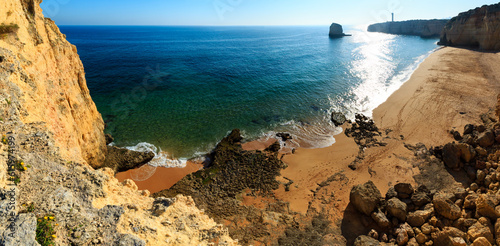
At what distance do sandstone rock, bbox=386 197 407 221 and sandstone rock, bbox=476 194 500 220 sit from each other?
9.76ft

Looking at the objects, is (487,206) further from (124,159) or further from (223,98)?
(223,98)

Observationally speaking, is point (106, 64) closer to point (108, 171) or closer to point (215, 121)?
point (215, 121)

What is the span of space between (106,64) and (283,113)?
43.4 metres

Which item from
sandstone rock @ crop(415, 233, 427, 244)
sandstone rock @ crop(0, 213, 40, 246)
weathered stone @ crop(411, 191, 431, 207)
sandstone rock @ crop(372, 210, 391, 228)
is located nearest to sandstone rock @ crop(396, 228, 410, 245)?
sandstone rock @ crop(415, 233, 427, 244)

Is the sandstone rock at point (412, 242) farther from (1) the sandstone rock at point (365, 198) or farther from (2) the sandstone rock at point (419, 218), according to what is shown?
(1) the sandstone rock at point (365, 198)

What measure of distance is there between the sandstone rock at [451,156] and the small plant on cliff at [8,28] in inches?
1120

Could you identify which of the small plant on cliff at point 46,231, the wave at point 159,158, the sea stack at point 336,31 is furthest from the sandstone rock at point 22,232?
the sea stack at point 336,31

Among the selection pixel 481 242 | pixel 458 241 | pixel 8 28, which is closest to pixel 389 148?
pixel 458 241

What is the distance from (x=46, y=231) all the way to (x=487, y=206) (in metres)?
16.9

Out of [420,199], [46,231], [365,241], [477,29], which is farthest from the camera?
[477,29]

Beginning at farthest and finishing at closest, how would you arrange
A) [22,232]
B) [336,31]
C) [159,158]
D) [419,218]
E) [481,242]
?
[336,31] < [159,158] < [419,218] < [481,242] < [22,232]

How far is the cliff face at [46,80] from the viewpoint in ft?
31.3

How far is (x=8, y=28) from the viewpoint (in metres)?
11.1

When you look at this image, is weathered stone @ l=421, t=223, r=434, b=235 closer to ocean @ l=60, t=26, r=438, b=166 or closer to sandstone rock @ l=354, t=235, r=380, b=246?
sandstone rock @ l=354, t=235, r=380, b=246
